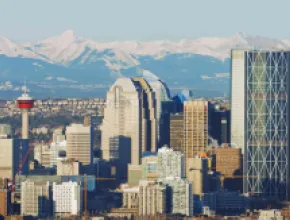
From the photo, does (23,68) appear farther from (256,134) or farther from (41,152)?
(256,134)

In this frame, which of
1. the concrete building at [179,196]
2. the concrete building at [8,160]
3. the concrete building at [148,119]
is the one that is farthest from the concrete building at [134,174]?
the concrete building at [179,196]

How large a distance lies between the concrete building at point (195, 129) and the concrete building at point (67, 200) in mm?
13477

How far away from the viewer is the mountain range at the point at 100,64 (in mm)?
137750

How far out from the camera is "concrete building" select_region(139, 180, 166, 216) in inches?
2901

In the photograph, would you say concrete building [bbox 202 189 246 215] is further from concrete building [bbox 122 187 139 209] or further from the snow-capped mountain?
the snow-capped mountain

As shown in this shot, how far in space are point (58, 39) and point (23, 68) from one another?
9.56 m

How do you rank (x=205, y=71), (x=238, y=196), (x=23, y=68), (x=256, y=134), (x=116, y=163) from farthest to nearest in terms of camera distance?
(x=23, y=68), (x=205, y=71), (x=116, y=163), (x=256, y=134), (x=238, y=196)

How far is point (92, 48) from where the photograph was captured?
162000 millimetres

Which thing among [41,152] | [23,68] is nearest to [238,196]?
[41,152]

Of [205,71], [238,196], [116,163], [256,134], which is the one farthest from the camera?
[205,71]

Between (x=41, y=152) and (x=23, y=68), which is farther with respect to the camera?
(x=23, y=68)

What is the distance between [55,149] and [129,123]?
4.03 m

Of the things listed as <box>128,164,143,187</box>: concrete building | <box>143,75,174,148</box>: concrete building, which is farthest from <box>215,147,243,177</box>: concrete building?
<box>143,75,174,148</box>: concrete building

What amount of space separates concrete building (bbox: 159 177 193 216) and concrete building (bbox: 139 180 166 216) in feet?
1.32
